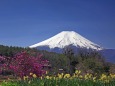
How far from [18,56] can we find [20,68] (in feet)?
3.40

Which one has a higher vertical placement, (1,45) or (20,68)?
(1,45)

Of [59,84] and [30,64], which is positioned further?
[30,64]

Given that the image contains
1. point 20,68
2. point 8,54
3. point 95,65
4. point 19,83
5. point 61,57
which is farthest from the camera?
point 8,54

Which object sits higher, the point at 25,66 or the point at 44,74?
the point at 25,66

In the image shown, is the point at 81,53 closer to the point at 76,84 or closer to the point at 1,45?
the point at 1,45

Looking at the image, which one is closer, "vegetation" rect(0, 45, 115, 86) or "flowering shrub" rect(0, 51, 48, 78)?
"vegetation" rect(0, 45, 115, 86)

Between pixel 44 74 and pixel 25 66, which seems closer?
pixel 25 66

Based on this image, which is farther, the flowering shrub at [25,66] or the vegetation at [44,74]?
the flowering shrub at [25,66]

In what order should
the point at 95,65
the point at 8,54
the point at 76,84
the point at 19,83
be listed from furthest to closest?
the point at 8,54 < the point at 95,65 < the point at 19,83 < the point at 76,84

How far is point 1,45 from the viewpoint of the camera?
61.1 m

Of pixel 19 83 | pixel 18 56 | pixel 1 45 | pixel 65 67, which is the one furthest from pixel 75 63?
pixel 19 83

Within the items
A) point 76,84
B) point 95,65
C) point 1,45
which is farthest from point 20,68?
point 1,45

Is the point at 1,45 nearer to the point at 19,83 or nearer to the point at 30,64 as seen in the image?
the point at 30,64

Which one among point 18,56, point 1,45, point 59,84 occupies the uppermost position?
point 1,45
